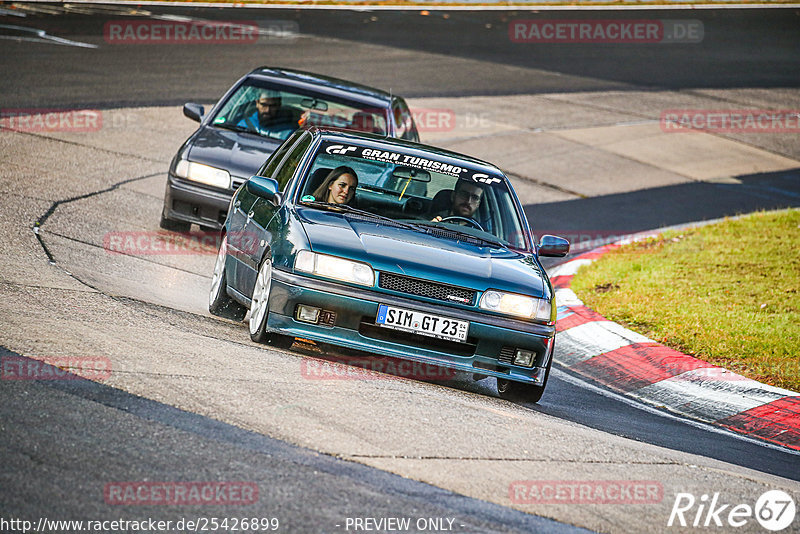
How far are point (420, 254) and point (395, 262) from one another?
254mm

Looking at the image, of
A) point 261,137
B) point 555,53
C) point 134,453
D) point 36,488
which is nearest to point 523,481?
point 134,453

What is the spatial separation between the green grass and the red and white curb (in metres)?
0.26

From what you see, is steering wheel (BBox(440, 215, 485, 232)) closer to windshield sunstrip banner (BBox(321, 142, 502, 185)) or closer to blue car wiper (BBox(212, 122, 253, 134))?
windshield sunstrip banner (BBox(321, 142, 502, 185))

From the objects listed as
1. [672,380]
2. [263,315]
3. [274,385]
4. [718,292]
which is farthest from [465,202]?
[718,292]

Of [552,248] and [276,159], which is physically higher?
[276,159]

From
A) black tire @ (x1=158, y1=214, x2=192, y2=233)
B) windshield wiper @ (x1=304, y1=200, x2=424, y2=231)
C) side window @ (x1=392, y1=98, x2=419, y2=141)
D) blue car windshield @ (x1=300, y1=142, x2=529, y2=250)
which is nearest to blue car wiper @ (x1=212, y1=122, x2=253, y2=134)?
black tire @ (x1=158, y1=214, x2=192, y2=233)

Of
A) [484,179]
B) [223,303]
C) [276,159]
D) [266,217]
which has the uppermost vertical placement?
[484,179]

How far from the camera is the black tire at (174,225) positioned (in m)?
11.3

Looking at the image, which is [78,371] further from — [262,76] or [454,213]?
[262,76]

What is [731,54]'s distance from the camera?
32.7 metres

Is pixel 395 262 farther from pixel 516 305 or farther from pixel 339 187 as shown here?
pixel 339 187

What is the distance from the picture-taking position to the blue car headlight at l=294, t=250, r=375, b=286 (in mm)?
6926

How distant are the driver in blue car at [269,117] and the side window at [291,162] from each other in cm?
313

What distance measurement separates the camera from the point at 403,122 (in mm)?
12484
